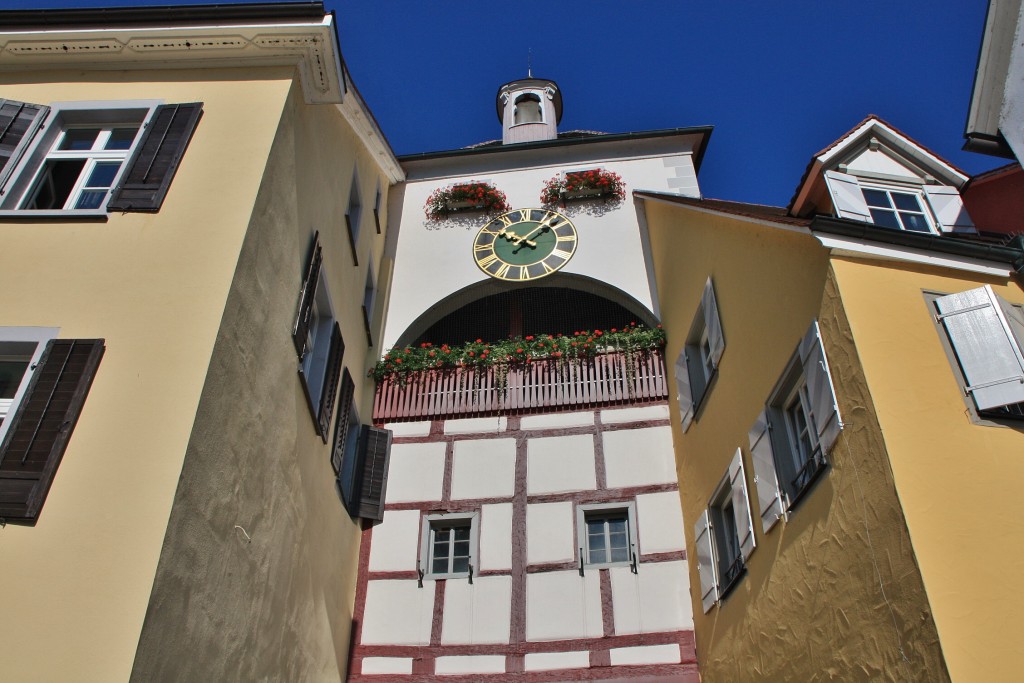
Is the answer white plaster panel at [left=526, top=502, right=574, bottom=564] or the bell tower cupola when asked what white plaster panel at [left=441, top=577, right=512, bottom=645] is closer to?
white plaster panel at [left=526, top=502, right=574, bottom=564]

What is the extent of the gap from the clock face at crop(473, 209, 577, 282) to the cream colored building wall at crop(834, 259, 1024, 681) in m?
7.71

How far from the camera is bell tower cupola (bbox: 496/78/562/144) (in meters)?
20.0

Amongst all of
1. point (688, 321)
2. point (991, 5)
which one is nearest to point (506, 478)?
point (688, 321)

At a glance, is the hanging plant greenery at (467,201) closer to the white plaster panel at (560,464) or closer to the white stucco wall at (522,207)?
the white stucco wall at (522,207)

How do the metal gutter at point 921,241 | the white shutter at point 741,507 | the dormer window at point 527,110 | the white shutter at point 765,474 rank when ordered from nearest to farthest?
the metal gutter at point 921,241
the white shutter at point 765,474
the white shutter at point 741,507
the dormer window at point 527,110

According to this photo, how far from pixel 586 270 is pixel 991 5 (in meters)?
6.76

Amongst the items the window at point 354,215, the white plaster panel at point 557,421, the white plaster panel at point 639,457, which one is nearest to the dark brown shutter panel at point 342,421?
the window at point 354,215

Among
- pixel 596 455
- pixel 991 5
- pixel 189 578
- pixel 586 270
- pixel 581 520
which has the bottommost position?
pixel 189 578

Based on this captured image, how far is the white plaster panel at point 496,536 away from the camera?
34.5 ft

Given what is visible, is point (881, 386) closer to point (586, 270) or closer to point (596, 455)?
point (596, 455)

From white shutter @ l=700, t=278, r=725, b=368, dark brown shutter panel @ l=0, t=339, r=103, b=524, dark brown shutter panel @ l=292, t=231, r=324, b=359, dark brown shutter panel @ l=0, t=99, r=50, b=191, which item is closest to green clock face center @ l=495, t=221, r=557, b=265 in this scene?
white shutter @ l=700, t=278, r=725, b=368

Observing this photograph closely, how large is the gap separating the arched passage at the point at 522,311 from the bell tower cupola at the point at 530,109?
669cm

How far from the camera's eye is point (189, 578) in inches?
235

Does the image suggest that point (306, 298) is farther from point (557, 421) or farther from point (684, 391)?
point (684, 391)
